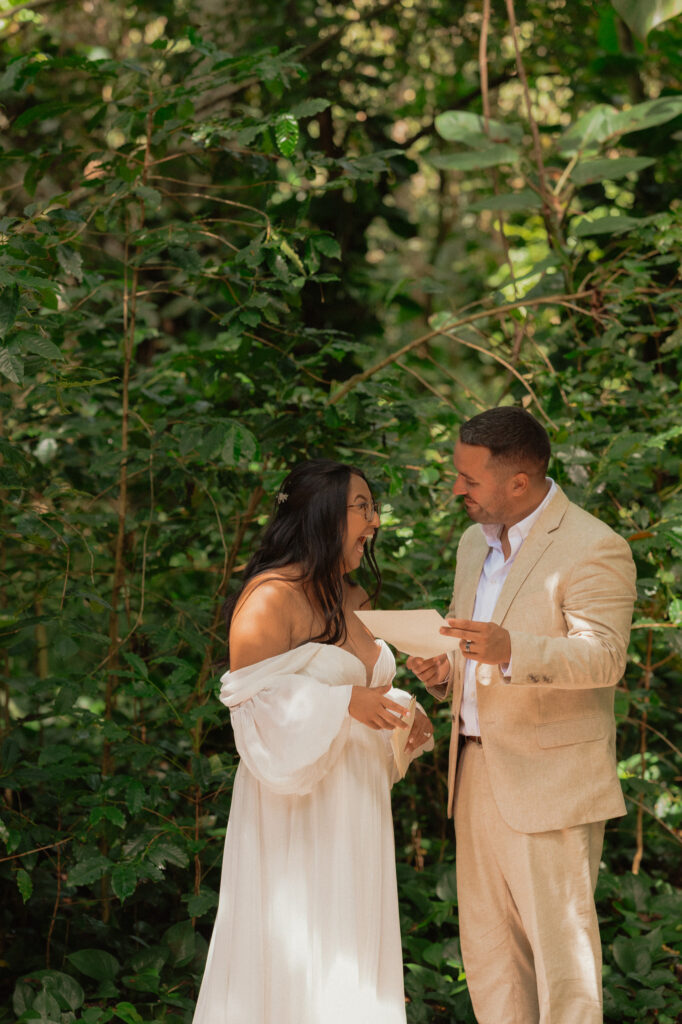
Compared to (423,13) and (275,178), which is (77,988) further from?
(423,13)

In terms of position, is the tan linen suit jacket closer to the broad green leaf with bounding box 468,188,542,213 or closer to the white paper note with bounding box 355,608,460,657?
the white paper note with bounding box 355,608,460,657

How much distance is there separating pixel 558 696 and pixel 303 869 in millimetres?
883

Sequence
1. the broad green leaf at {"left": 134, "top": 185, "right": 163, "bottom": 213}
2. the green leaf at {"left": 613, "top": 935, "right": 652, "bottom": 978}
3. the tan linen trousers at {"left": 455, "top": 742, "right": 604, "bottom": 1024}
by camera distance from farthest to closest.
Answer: the green leaf at {"left": 613, "top": 935, "right": 652, "bottom": 978}
the broad green leaf at {"left": 134, "top": 185, "right": 163, "bottom": 213}
the tan linen trousers at {"left": 455, "top": 742, "right": 604, "bottom": 1024}

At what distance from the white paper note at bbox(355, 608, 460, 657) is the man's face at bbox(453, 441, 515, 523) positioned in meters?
0.54

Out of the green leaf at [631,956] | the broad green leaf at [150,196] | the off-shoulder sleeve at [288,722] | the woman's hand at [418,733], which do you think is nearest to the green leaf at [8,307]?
the broad green leaf at [150,196]

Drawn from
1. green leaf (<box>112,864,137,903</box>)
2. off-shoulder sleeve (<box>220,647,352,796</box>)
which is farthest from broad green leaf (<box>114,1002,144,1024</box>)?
off-shoulder sleeve (<box>220,647,352,796</box>)

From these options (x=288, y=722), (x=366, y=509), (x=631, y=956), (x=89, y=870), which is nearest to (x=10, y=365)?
(x=366, y=509)

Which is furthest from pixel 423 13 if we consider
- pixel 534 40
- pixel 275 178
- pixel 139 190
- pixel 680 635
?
pixel 680 635

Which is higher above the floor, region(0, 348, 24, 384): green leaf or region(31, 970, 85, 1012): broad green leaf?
region(0, 348, 24, 384): green leaf

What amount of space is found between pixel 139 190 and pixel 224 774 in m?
2.02

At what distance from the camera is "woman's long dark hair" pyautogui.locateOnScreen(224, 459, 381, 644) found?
283 cm

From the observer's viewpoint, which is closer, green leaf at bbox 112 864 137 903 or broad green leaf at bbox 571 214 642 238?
green leaf at bbox 112 864 137 903

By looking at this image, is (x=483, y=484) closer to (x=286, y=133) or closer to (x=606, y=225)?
(x=286, y=133)

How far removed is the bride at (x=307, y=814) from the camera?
2.64 metres
